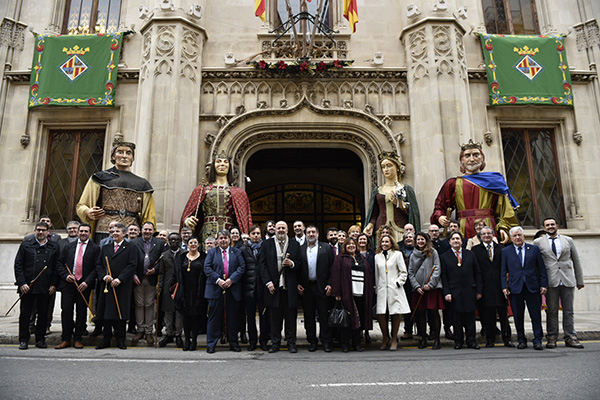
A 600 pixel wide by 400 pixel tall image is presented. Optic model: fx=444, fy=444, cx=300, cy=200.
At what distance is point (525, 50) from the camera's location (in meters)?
11.6

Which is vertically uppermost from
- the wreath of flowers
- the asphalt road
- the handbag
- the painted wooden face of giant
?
the wreath of flowers

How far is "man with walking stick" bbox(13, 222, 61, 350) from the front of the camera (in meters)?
6.45

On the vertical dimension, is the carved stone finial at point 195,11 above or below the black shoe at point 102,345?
above

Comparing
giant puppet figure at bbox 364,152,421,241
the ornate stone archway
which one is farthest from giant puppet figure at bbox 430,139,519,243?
the ornate stone archway

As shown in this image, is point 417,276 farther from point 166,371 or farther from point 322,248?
point 166,371

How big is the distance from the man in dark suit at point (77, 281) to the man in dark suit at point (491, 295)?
19.4 ft

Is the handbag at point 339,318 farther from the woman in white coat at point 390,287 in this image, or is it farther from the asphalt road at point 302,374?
the woman in white coat at point 390,287

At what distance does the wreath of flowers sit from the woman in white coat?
5571mm

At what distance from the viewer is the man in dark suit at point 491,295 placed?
6598mm

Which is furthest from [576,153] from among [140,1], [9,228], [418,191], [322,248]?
[9,228]

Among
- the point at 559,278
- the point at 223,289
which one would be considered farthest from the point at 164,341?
the point at 559,278

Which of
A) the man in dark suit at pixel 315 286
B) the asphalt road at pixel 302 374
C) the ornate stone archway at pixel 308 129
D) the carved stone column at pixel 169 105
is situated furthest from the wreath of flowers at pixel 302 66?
the asphalt road at pixel 302 374

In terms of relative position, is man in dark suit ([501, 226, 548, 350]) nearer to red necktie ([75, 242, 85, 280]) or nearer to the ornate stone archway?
the ornate stone archway

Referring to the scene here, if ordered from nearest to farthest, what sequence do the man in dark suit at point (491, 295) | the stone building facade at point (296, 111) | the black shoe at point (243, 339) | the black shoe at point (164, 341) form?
the man in dark suit at point (491, 295)
the black shoe at point (164, 341)
the black shoe at point (243, 339)
the stone building facade at point (296, 111)
